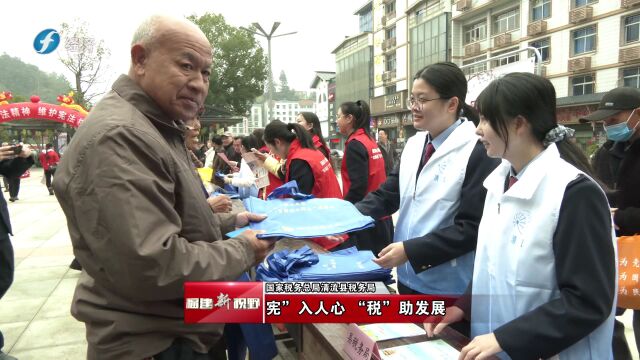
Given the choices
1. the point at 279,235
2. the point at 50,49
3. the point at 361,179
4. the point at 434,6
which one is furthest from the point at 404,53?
the point at 279,235

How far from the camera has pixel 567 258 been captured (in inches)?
44.2

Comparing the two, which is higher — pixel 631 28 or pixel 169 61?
pixel 631 28

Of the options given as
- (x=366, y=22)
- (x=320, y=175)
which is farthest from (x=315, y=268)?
(x=366, y=22)

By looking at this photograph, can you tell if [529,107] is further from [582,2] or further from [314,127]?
[582,2]

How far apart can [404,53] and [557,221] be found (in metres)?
36.7

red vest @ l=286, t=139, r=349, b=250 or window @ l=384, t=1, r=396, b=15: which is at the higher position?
window @ l=384, t=1, r=396, b=15

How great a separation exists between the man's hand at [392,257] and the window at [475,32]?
97.5ft

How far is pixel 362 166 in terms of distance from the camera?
387 cm

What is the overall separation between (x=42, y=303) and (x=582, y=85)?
79.7 feet

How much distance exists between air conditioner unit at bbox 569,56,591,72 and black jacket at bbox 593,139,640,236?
2176cm

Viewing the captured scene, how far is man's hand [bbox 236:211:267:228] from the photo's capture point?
73.5 inches

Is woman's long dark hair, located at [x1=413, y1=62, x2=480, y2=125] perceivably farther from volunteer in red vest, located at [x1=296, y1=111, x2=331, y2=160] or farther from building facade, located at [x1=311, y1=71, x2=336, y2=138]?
building facade, located at [x1=311, y1=71, x2=336, y2=138]

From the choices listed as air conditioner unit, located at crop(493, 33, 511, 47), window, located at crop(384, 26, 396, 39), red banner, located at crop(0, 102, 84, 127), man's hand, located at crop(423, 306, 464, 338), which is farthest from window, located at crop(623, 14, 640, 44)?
man's hand, located at crop(423, 306, 464, 338)

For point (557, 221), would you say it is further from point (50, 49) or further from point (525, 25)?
point (525, 25)
